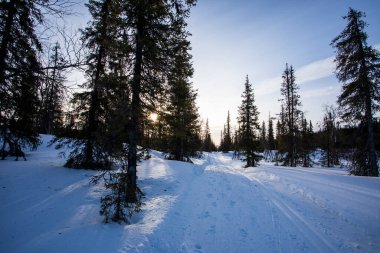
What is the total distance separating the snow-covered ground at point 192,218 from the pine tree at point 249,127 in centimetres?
1628

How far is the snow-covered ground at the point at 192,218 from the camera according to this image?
16.8 feet

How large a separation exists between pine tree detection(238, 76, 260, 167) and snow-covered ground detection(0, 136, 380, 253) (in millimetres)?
16282

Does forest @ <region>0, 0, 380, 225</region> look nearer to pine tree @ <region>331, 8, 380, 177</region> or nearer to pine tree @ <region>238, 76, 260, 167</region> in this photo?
pine tree @ <region>331, 8, 380, 177</region>

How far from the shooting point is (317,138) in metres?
44.9

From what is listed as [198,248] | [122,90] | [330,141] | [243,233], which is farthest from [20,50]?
[330,141]

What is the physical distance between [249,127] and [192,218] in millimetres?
22927

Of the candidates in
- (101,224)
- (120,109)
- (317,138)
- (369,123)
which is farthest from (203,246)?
(317,138)

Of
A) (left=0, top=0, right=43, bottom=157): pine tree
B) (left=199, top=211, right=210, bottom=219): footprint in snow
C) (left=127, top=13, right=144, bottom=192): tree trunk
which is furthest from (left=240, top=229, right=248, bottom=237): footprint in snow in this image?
(left=0, top=0, right=43, bottom=157): pine tree

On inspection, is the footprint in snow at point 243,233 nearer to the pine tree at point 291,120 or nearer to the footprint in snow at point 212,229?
the footprint in snow at point 212,229

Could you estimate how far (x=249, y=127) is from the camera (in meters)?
28.3

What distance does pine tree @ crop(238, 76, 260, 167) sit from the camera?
27.2 m

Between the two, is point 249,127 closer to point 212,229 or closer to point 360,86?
point 360,86

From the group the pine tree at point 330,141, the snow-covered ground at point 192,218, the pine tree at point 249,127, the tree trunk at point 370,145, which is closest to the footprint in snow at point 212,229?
the snow-covered ground at point 192,218

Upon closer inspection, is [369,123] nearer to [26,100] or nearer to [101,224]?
[101,224]
